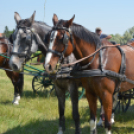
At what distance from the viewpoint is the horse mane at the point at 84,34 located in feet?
9.53

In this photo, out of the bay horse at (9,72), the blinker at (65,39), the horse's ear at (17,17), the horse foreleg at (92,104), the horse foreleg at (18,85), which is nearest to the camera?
the blinker at (65,39)

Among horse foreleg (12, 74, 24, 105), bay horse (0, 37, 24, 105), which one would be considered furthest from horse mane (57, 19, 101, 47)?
horse foreleg (12, 74, 24, 105)

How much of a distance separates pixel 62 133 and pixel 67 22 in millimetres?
2421

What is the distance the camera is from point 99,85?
2.92 m

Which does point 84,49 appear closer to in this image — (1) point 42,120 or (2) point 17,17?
(2) point 17,17

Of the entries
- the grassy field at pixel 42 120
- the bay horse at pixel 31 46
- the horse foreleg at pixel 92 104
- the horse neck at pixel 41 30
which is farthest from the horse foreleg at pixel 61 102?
the horse neck at pixel 41 30

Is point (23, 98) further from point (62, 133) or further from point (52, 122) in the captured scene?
point (62, 133)

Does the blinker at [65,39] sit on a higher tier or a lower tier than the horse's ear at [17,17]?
lower

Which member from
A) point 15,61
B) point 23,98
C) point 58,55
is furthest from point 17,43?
point 23,98

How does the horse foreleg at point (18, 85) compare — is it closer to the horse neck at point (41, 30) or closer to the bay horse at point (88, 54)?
the horse neck at point (41, 30)

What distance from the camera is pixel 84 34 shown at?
116 inches

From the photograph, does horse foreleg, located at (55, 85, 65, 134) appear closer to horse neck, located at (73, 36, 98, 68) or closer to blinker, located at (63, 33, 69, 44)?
horse neck, located at (73, 36, 98, 68)

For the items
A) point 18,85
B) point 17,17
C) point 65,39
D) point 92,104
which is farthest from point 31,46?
point 18,85

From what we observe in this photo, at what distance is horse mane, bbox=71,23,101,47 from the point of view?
114 inches
